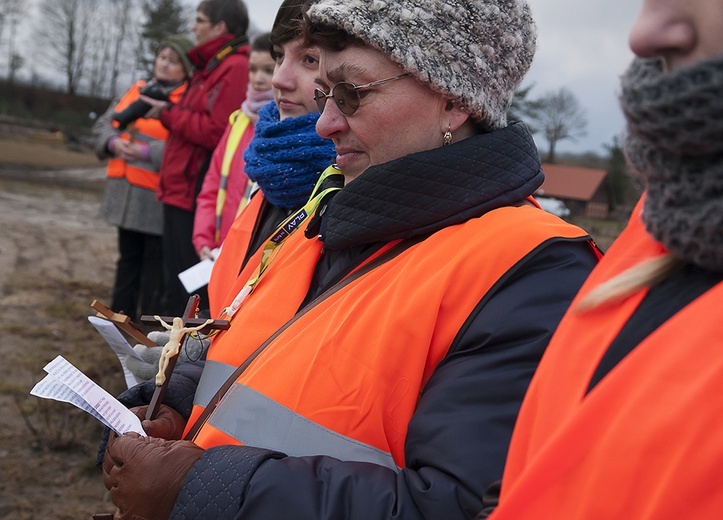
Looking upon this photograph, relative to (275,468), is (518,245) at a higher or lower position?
higher

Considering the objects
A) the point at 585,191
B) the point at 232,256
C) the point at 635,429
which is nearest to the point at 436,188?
the point at 635,429

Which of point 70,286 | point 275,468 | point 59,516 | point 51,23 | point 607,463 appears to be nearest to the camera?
point 607,463

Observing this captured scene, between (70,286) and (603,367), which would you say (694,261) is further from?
(70,286)

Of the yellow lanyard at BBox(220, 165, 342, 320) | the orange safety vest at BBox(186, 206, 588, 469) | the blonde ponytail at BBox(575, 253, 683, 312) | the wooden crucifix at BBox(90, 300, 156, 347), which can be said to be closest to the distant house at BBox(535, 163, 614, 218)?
the yellow lanyard at BBox(220, 165, 342, 320)

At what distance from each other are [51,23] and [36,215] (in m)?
48.1

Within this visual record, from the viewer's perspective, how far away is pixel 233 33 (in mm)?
5645

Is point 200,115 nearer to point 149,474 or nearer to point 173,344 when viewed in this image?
point 173,344

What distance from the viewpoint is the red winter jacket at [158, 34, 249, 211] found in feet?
17.6

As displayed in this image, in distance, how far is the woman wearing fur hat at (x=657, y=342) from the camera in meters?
0.94

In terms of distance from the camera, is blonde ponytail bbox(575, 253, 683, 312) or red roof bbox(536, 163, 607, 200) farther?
red roof bbox(536, 163, 607, 200)

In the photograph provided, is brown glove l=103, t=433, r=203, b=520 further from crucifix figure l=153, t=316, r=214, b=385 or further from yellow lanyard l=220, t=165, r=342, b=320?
yellow lanyard l=220, t=165, r=342, b=320

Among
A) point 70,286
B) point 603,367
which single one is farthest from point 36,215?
point 603,367

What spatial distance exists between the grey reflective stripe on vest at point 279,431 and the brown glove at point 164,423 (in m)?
0.33

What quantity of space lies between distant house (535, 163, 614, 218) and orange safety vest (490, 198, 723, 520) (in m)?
35.0
